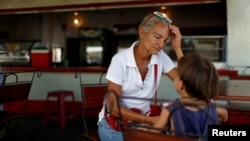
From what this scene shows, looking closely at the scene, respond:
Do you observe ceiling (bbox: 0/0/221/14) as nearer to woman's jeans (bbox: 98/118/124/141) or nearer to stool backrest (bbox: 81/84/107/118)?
A: stool backrest (bbox: 81/84/107/118)

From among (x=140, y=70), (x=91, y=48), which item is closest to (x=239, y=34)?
(x=140, y=70)

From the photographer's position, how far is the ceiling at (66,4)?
213 inches

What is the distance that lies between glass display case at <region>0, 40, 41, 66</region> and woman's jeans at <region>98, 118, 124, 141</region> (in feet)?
21.5

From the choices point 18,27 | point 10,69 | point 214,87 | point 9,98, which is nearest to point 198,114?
point 214,87

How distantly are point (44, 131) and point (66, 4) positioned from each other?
2500 mm

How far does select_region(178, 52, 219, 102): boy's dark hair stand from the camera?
131 cm

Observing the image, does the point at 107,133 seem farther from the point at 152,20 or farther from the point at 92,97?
the point at 92,97

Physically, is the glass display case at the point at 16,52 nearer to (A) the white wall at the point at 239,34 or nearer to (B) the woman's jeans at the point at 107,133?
(A) the white wall at the point at 239,34

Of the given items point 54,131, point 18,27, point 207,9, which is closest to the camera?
point 54,131

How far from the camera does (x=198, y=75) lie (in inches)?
51.6

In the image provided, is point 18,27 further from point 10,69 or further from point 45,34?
point 10,69

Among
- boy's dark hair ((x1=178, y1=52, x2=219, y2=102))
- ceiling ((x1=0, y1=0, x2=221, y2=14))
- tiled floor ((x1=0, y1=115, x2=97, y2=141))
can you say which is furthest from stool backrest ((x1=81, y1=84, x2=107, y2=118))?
ceiling ((x1=0, y1=0, x2=221, y2=14))

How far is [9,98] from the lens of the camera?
304 centimetres

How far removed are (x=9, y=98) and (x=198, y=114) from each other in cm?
217
